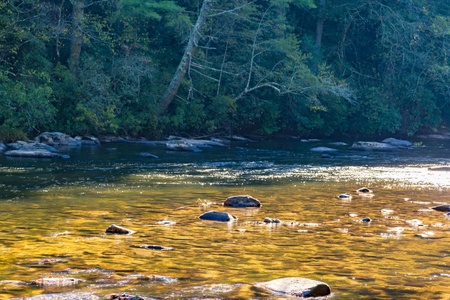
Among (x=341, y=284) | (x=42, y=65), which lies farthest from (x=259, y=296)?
(x=42, y=65)

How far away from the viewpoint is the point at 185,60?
35875 millimetres

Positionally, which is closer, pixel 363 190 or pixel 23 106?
pixel 363 190

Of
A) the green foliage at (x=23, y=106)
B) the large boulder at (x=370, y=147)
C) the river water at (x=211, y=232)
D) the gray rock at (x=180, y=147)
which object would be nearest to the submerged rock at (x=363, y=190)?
the river water at (x=211, y=232)

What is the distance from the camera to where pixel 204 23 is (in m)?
35.9

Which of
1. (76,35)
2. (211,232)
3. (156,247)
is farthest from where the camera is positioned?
(76,35)

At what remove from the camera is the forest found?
31531 millimetres

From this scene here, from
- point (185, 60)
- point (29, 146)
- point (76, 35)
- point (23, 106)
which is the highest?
point (76, 35)

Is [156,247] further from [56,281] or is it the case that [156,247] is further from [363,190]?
[363,190]

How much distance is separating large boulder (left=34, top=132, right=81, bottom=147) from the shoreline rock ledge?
22.3 meters

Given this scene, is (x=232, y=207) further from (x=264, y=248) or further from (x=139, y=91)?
(x=139, y=91)

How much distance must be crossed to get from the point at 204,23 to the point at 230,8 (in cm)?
245

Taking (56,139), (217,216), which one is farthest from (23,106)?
(217,216)

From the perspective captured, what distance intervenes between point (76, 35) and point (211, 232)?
22.3 metres

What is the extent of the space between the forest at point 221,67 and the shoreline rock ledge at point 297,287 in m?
21.9
